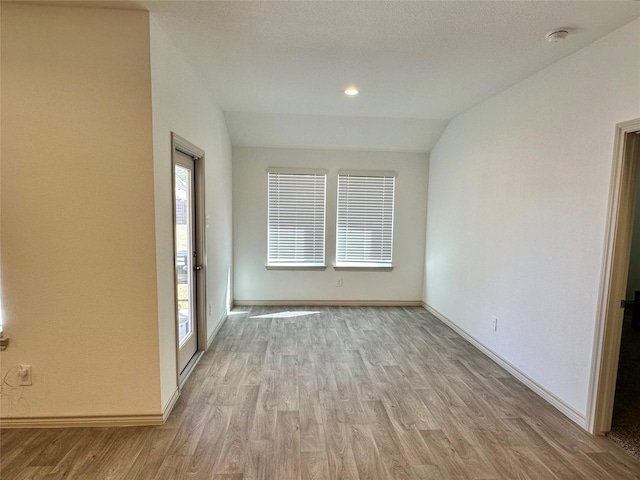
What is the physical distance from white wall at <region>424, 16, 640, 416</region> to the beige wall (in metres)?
2.90

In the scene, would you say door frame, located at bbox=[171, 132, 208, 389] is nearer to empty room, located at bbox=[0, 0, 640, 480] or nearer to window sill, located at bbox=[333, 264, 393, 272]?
empty room, located at bbox=[0, 0, 640, 480]

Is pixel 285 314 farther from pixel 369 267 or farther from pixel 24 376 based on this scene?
pixel 24 376

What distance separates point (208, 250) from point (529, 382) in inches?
126

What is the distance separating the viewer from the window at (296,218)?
16.5 feet

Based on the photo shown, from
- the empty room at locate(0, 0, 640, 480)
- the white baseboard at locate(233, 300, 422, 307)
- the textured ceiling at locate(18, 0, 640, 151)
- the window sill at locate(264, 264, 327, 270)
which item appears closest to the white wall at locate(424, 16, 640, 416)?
the empty room at locate(0, 0, 640, 480)

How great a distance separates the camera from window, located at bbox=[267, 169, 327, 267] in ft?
16.5

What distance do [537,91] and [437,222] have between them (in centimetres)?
224

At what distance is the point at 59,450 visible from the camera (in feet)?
6.59

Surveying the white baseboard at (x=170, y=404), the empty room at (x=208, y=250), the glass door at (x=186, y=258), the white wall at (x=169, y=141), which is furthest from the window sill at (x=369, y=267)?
the white baseboard at (x=170, y=404)

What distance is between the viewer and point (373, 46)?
241cm

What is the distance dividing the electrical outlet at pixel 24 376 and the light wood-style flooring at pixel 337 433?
0.31m

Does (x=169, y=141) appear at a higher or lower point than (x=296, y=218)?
higher

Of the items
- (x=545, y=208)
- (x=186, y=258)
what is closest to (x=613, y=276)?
(x=545, y=208)

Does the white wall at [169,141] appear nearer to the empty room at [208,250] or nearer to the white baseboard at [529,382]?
the empty room at [208,250]
